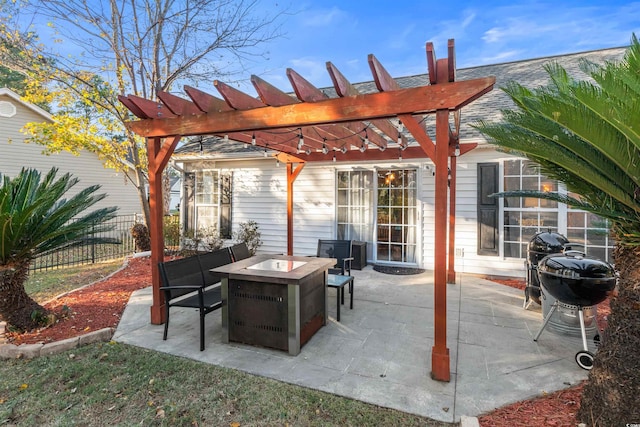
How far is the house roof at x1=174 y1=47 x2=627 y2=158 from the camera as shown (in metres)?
6.83

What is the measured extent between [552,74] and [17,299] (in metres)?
5.72

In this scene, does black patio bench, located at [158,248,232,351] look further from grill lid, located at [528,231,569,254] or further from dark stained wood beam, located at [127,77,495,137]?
grill lid, located at [528,231,569,254]

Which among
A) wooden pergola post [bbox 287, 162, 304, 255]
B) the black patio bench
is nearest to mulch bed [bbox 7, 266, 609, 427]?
the black patio bench

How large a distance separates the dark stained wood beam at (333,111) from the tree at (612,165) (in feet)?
1.46

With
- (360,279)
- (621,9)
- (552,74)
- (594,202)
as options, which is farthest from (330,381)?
(621,9)

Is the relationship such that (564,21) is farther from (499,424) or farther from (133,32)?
(133,32)

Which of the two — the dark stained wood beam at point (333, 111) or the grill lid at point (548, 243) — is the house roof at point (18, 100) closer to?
the dark stained wood beam at point (333, 111)

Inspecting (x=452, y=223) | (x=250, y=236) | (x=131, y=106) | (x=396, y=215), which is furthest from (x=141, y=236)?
(x=452, y=223)

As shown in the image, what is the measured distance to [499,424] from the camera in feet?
7.27

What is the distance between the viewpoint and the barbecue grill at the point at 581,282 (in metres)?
3.06

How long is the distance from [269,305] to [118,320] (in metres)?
2.28

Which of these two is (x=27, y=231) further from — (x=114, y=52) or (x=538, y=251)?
(x=538, y=251)

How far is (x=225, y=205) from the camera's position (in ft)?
29.4

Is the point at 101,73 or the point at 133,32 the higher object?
the point at 133,32
